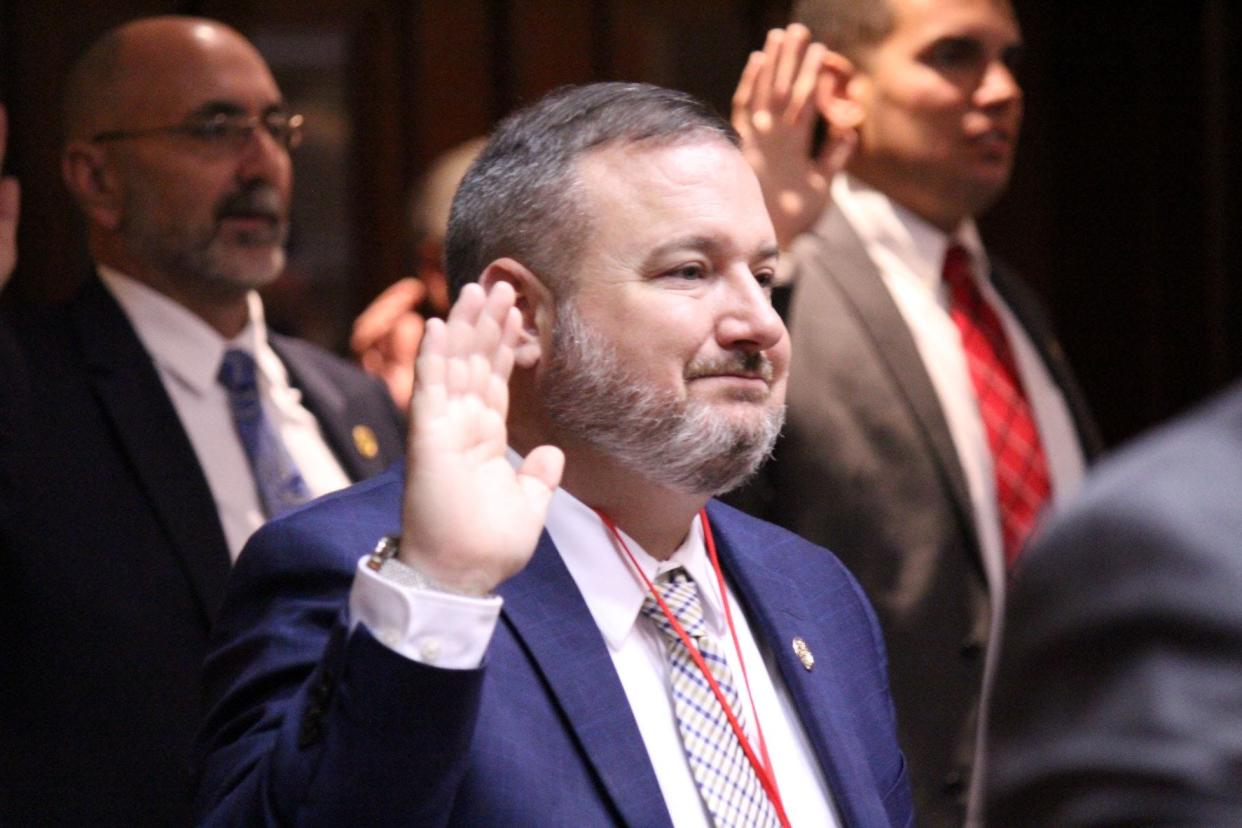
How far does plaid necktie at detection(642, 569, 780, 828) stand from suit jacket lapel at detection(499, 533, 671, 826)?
0.06m

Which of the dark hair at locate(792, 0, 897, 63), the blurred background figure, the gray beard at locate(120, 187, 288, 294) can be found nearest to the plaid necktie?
the gray beard at locate(120, 187, 288, 294)

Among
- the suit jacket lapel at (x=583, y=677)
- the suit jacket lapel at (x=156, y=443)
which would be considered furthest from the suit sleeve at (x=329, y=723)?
the suit jacket lapel at (x=156, y=443)

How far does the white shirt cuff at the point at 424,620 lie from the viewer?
134cm

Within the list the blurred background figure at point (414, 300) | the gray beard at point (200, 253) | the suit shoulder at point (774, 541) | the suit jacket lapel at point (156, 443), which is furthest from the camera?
the blurred background figure at point (414, 300)

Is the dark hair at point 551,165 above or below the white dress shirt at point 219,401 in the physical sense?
above

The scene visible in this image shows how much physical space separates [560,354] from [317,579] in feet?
1.18

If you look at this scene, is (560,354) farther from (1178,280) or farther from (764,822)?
(1178,280)

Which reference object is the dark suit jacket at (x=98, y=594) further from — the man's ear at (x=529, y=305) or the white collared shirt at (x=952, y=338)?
the white collared shirt at (x=952, y=338)

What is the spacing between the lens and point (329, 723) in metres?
1.37


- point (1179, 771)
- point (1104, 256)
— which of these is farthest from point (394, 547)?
point (1104, 256)

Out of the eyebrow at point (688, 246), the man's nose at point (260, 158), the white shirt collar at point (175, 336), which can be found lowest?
the white shirt collar at point (175, 336)

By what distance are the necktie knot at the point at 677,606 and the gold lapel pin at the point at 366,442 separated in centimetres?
110

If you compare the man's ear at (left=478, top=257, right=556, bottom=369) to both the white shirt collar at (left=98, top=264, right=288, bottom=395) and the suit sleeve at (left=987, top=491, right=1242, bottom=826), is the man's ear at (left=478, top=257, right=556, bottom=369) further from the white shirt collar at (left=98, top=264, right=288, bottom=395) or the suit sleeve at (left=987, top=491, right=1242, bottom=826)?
the suit sleeve at (left=987, top=491, right=1242, bottom=826)

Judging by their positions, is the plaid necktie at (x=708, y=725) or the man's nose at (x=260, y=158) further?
the man's nose at (x=260, y=158)
